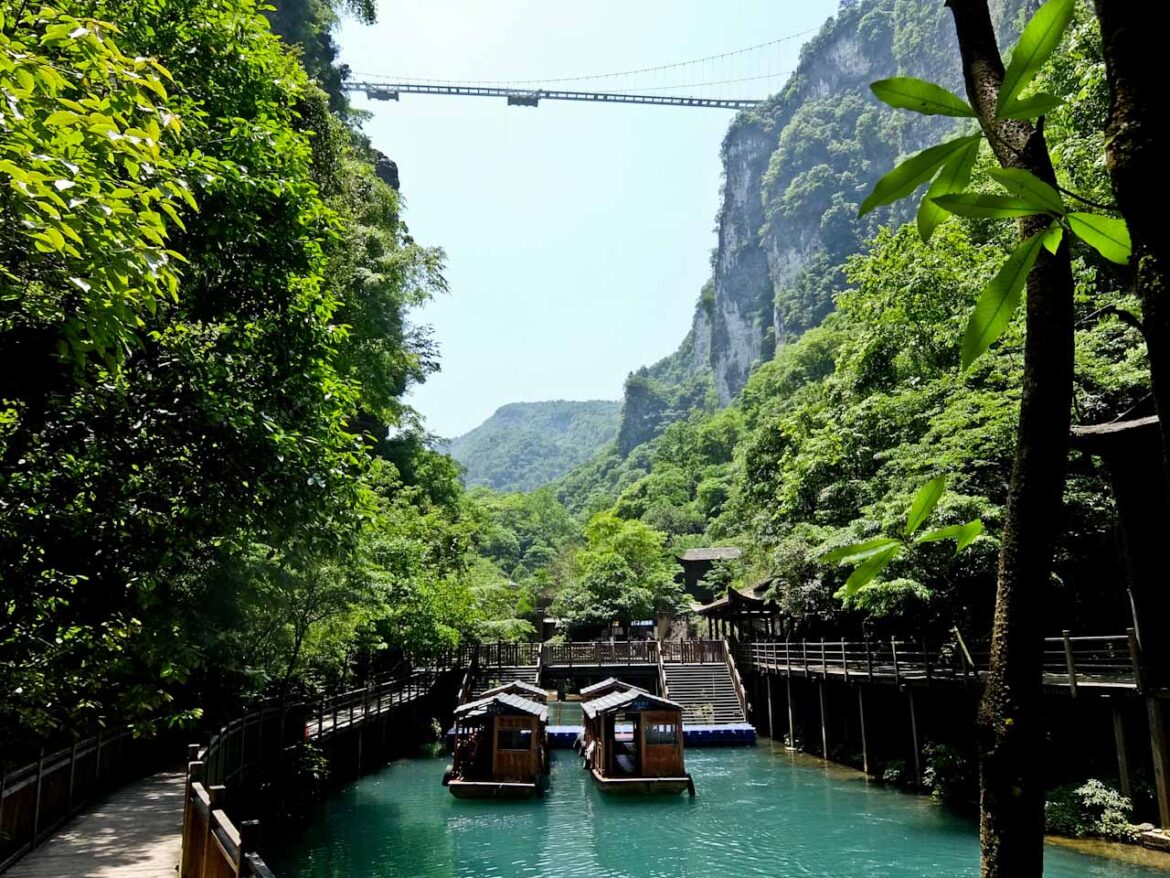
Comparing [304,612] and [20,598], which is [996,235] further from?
[20,598]

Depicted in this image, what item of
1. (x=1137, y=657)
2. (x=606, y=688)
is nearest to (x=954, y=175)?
(x=1137, y=657)

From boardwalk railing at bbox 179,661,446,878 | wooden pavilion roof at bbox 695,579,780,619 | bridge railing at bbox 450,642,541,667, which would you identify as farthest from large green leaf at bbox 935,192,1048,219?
bridge railing at bbox 450,642,541,667

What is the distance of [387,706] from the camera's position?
2431 cm

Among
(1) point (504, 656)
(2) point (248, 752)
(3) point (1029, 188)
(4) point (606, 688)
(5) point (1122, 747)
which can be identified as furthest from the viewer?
→ (1) point (504, 656)

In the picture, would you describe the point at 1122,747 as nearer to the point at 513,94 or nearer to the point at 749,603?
the point at 749,603

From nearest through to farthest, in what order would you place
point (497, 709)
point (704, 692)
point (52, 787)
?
point (52, 787) → point (497, 709) → point (704, 692)

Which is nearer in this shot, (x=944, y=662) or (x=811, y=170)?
(x=944, y=662)

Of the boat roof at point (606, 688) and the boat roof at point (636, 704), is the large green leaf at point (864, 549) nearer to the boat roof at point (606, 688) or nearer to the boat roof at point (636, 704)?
the boat roof at point (636, 704)

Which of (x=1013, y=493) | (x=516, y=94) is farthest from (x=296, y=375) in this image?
(x=516, y=94)

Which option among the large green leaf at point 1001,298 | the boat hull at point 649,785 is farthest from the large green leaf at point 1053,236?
the boat hull at point 649,785

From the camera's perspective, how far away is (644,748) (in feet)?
65.7

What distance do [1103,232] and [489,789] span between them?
20.8m

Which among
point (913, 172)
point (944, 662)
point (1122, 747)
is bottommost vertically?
point (1122, 747)

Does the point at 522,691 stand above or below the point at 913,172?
below
